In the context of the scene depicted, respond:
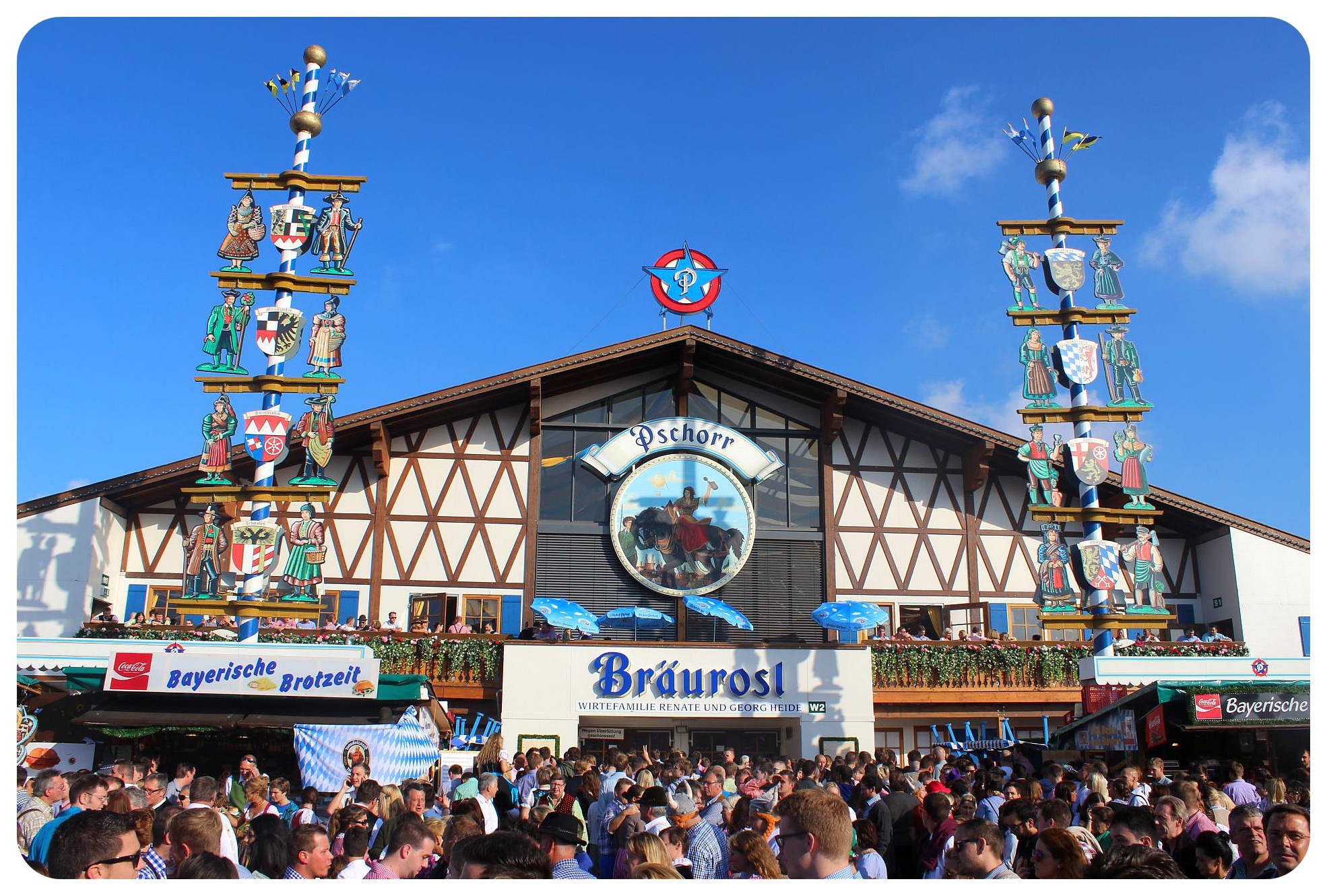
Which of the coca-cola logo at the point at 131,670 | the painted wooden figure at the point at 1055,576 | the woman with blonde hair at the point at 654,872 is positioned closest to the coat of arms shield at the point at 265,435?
the coca-cola logo at the point at 131,670

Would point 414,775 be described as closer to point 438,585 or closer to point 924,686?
point 438,585

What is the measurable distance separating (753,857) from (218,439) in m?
17.9

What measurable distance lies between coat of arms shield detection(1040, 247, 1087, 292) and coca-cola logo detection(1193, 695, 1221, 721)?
30.6ft

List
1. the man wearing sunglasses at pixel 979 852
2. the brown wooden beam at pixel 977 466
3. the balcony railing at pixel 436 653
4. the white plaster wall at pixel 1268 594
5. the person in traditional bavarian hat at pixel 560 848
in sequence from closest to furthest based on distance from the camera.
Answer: the man wearing sunglasses at pixel 979 852
the person in traditional bavarian hat at pixel 560 848
the balcony railing at pixel 436 653
the white plaster wall at pixel 1268 594
the brown wooden beam at pixel 977 466

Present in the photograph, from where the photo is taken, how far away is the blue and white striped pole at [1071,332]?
2055cm

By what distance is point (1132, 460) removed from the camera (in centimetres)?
2158

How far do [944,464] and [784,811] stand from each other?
75.6 ft

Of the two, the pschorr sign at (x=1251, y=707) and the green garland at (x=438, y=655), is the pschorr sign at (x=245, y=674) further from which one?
the pschorr sign at (x=1251, y=707)

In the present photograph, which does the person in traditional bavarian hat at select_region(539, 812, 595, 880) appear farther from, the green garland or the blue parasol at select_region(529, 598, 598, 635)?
the green garland

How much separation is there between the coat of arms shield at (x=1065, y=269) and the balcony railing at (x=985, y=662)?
7685mm

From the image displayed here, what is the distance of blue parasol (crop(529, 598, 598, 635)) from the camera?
22.5 meters

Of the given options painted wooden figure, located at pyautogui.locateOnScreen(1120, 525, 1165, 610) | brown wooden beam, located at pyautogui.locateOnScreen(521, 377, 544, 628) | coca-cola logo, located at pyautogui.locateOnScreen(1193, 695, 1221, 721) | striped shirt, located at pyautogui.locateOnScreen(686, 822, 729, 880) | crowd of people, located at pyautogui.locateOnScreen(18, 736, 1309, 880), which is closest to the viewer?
crowd of people, located at pyautogui.locateOnScreen(18, 736, 1309, 880)

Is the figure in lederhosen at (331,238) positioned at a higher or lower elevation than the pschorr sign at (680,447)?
higher

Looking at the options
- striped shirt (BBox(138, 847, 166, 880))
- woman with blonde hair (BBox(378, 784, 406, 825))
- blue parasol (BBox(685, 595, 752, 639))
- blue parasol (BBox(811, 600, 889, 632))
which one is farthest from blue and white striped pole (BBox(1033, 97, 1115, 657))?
striped shirt (BBox(138, 847, 166, 880))
